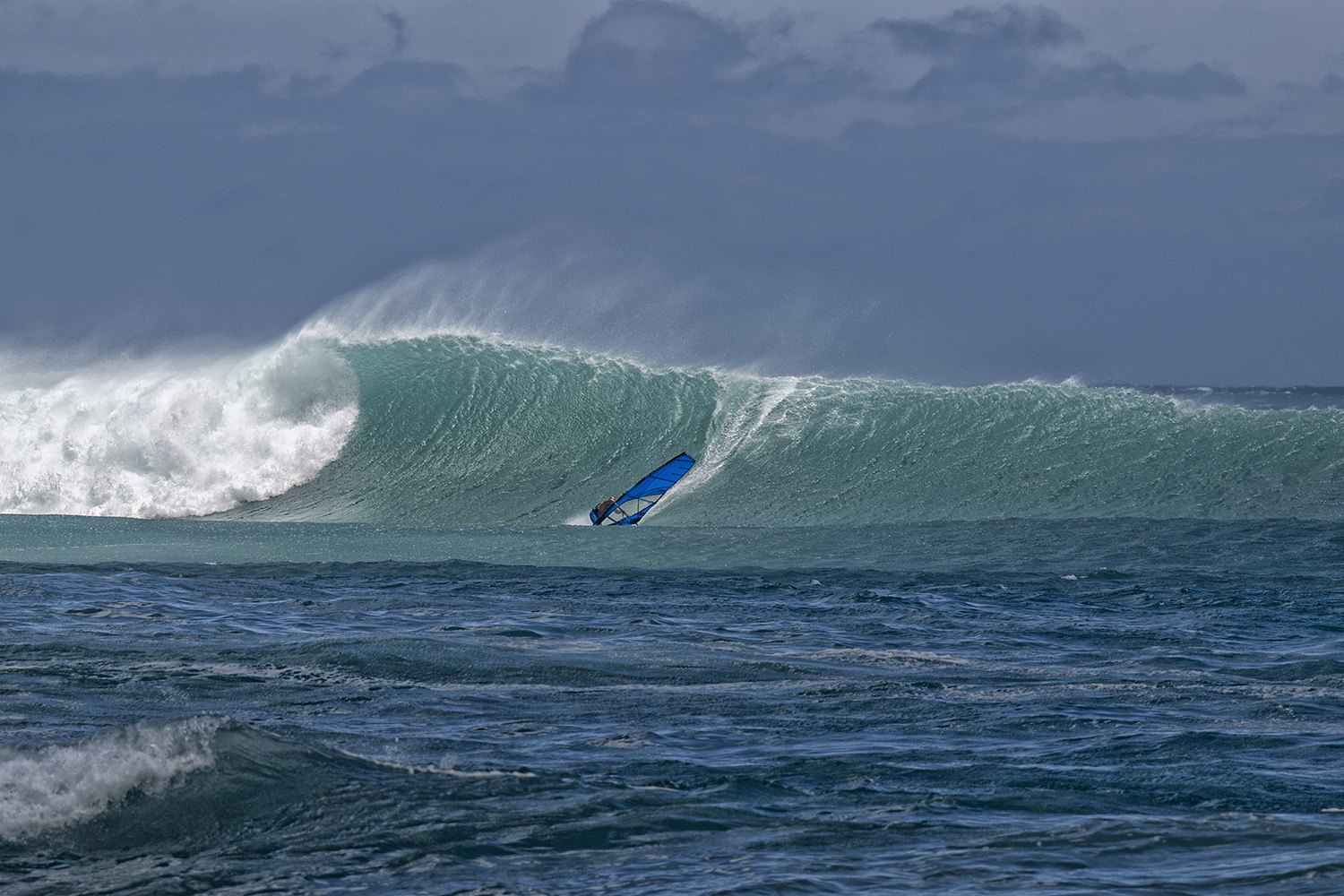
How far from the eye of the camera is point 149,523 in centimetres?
2059

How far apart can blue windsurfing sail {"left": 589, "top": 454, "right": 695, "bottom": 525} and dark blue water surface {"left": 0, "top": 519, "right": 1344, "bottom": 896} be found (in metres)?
8.59

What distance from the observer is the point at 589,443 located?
2422cm

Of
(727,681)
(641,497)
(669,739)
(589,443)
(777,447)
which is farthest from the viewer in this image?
(589,443)

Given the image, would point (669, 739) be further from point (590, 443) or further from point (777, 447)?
point (590, 443)

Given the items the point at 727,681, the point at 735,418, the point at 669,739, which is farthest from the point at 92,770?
the point at 735,418

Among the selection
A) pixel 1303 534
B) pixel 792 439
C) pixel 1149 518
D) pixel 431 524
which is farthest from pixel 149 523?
pixel 1303 534

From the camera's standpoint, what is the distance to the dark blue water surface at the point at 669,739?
4297 millimetres

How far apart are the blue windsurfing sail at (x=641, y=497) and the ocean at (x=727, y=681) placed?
1.05 ft

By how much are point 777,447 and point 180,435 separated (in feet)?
37.5

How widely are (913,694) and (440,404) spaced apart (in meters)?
19.8

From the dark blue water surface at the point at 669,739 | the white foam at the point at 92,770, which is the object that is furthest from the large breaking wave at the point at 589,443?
the white foam at the point at 92,770

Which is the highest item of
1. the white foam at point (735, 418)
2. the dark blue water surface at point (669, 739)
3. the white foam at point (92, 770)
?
the white foam at point (735, 418)

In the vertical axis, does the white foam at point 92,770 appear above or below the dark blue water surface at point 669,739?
above

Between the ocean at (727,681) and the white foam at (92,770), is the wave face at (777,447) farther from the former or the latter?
the white foam at (92,770)
